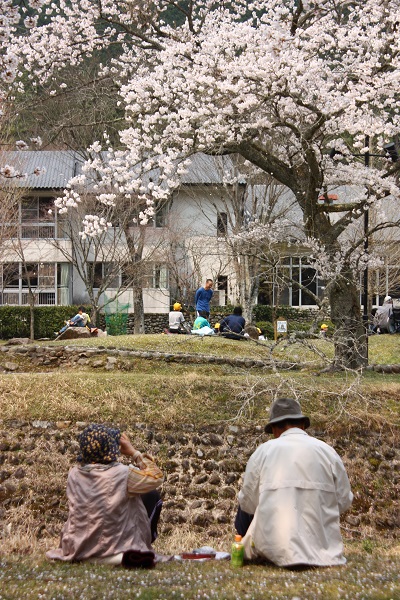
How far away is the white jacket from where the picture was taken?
15.8ft

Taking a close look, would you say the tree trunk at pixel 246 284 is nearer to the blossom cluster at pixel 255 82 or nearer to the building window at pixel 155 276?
the building window at pixel 155 276

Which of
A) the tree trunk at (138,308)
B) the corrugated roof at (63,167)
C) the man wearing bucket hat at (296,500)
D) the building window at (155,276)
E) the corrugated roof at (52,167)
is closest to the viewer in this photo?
the man wearing bucket hat at (296,500)

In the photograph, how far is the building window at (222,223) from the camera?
27.5 m

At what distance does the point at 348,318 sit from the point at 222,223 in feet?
50.7

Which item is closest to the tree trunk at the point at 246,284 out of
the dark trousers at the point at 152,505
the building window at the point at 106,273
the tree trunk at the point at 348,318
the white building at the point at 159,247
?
the white building at the point at 159,247

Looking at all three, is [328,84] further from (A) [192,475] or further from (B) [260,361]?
(A) [192,475]

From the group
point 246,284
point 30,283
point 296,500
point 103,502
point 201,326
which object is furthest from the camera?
point 30,283

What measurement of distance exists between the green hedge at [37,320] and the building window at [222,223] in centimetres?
610

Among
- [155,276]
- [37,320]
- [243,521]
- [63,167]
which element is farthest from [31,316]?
[243,521]

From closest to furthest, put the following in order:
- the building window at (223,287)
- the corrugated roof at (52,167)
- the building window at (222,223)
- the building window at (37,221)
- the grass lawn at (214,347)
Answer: the grass lawn at (214,347) → the building window at (222,223) → the building window at (37,221) → the corrugated roof at (52,167) → the building window at (223,287)

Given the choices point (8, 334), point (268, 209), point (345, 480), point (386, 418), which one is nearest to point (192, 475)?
point (386, 418)

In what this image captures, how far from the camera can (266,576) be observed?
4.68 meters

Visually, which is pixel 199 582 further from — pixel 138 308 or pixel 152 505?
pixel 138 308

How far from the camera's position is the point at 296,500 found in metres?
4.83
